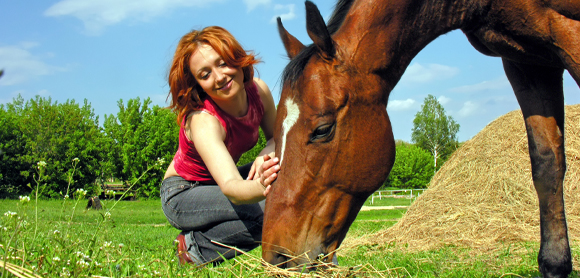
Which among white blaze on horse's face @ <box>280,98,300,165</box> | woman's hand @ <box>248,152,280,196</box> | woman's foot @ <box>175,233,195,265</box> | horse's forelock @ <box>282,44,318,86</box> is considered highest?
horse's forelock @ <box>282,44,318,86</box>

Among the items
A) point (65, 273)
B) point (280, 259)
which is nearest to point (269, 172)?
point (280, 259)

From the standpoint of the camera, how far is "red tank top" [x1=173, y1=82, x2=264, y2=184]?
289 centimetres

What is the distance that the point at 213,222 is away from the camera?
2.79 m

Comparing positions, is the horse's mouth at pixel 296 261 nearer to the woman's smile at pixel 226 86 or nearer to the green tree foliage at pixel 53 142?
the woman's smile at pixel 226 86

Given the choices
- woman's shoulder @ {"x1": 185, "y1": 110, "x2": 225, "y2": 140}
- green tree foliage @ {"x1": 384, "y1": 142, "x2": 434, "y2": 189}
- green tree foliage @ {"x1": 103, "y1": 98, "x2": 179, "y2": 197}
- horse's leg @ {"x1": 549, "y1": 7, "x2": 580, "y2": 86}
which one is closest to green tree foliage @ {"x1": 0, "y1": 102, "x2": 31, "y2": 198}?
green tree foliage @ {"x1": 103, "y1": 98, "x2": 179, "y2": 197}

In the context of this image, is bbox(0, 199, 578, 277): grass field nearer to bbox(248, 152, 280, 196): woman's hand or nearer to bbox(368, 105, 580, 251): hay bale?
bbox(248, 152, 280, 196): woman's hand

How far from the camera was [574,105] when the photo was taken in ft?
27.9

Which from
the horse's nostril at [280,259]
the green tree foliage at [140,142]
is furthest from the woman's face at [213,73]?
the green tree foliage at [140,142]

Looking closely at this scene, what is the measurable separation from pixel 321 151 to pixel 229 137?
1072 millimetres

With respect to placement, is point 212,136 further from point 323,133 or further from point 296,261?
point 296,261

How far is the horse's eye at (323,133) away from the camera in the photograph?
2.04 meters

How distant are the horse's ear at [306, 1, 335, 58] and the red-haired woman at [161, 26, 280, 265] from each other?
2.62 ft

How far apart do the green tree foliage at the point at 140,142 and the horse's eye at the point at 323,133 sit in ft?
96.6

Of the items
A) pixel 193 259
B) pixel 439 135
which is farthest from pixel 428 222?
pixel 439 135
